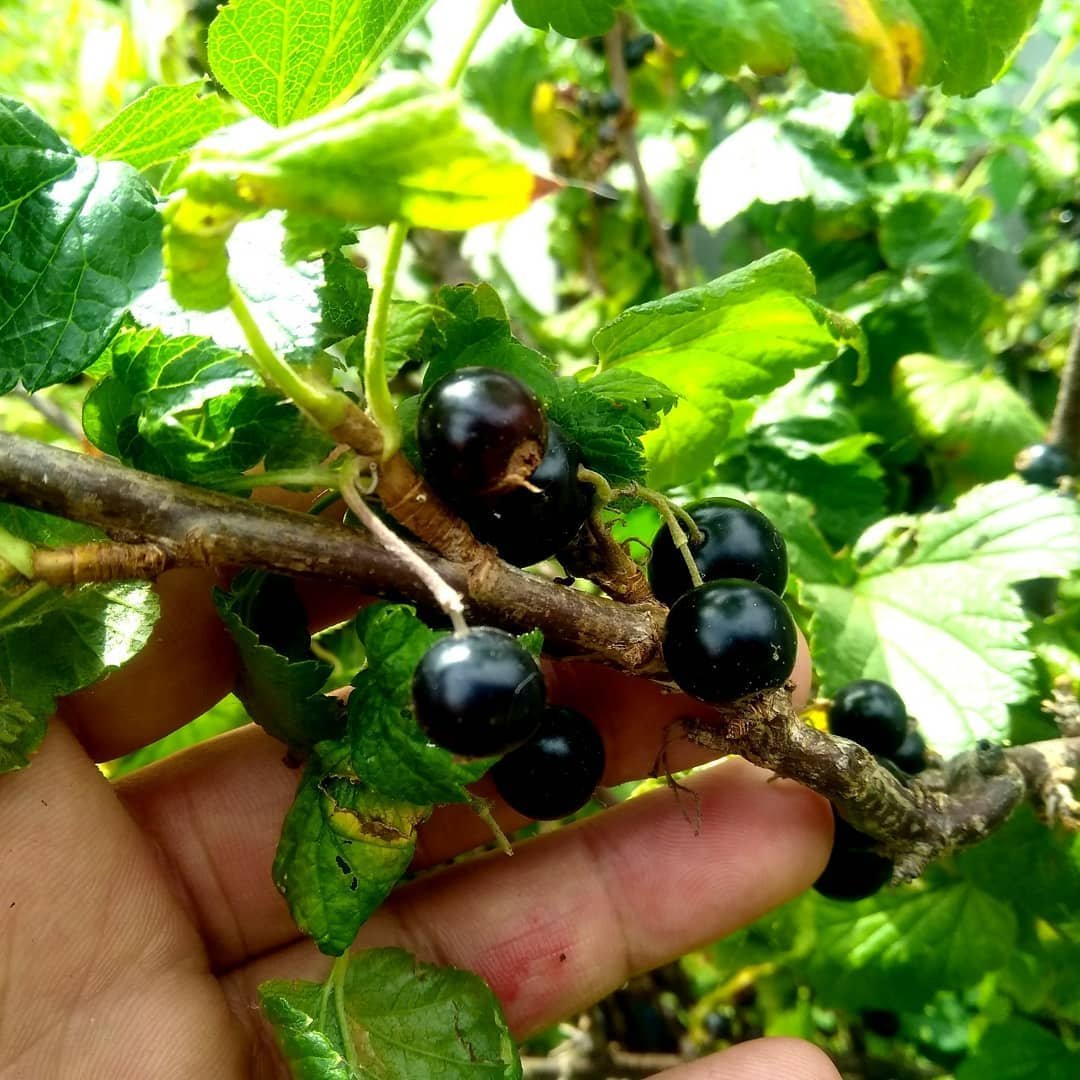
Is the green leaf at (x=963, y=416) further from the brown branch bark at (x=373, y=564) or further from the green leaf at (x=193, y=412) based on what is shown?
the green leaf at (x=193, y=412)

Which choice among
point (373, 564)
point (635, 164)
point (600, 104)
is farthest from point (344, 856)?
point (600, 104)

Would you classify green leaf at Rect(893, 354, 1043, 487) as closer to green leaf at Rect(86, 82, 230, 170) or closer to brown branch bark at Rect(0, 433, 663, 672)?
brown branch bark at Rect(0, 433, 663, 672)

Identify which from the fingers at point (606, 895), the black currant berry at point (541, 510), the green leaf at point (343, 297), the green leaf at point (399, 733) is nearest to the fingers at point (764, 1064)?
the fingers at point (606, 895)

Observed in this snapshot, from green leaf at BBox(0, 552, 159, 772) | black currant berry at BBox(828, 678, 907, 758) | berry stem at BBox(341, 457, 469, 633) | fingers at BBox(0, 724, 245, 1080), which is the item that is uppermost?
berry stem at BBox(341, 457, 469, 633)

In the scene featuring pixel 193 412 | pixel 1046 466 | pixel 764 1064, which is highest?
pixel 193 412

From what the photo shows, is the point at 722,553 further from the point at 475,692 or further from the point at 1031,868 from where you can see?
the point at 1031,868

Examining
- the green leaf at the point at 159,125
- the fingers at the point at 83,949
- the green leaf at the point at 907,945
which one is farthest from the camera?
the green leaf at the point at 907,945

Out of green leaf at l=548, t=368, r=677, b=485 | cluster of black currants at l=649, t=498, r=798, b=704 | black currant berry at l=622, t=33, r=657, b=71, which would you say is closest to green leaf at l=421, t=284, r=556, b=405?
green leaf at l=548, t=368, r=677, b=485
